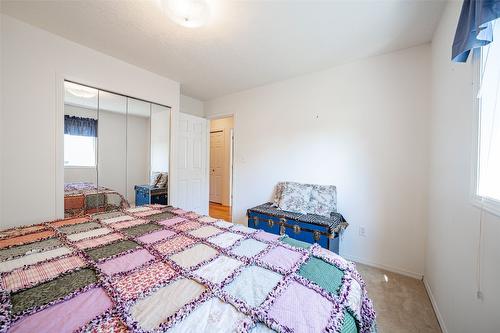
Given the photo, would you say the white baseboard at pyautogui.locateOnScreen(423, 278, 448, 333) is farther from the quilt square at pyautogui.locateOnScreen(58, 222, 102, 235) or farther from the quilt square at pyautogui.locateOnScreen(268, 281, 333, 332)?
the quilt square at pyautogui.locateOnScreen(58, 222, 102, 235)

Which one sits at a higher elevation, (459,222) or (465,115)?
(465,115)

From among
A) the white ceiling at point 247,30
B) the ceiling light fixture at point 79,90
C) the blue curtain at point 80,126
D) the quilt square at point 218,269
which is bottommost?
→ the quilt square at point 218,269

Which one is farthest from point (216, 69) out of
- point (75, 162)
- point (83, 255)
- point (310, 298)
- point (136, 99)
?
point (310, 298)

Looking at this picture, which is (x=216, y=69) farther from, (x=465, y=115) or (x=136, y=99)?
(x=465, y=115)

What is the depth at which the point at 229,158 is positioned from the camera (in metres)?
5.62

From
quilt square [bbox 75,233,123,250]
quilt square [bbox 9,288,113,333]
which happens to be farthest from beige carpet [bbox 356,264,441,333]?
quilt square [bbox 75,233,123,250]

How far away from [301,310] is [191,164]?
330cm

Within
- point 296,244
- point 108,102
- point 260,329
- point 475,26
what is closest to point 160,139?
point 108,102

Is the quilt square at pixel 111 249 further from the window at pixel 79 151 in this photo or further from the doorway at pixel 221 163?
the doorway at pixel 221 163

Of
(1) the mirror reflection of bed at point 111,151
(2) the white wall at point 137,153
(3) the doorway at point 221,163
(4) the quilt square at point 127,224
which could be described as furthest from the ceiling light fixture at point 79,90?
(3) the doorway at point 221,163

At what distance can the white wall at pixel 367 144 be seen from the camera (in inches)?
89.1

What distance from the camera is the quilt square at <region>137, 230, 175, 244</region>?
131cm

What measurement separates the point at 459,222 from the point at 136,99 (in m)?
3.67

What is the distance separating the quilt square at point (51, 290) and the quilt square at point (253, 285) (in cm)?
62
